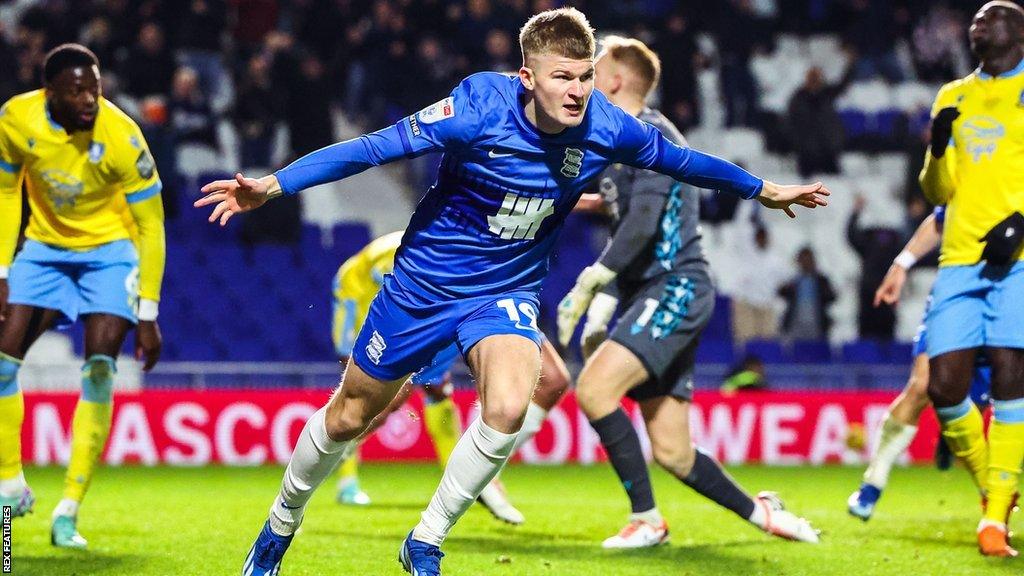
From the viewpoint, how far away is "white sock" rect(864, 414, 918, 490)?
8477mm

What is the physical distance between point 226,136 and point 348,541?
11.2 metres

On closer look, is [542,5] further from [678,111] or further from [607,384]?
[607,384]

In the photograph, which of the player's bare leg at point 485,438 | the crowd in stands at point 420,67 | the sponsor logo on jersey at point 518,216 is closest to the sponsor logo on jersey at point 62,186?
the sponsor logo on jersey at point 518,216

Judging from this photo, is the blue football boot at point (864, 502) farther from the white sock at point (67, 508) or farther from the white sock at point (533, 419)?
the white sock at point (67, 508)

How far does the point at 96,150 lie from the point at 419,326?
2510 mm

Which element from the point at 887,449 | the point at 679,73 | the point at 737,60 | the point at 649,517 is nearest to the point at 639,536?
the point at 649,517

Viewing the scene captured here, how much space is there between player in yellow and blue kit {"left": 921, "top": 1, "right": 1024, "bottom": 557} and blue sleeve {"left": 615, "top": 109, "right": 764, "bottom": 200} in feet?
6.34

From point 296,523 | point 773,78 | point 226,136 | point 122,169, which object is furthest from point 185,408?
point 773,78

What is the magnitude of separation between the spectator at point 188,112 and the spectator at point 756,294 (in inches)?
264

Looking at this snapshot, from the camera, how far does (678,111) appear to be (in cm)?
1769

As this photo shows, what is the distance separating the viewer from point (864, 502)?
836 cm

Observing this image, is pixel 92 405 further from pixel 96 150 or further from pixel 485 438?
pixel 485 438

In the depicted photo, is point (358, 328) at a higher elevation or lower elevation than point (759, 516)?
higher

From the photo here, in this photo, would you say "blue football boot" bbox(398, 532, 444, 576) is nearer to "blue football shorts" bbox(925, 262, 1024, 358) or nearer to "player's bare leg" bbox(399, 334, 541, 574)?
"player's bare leg" bbox(399, 334, 541, 574)
